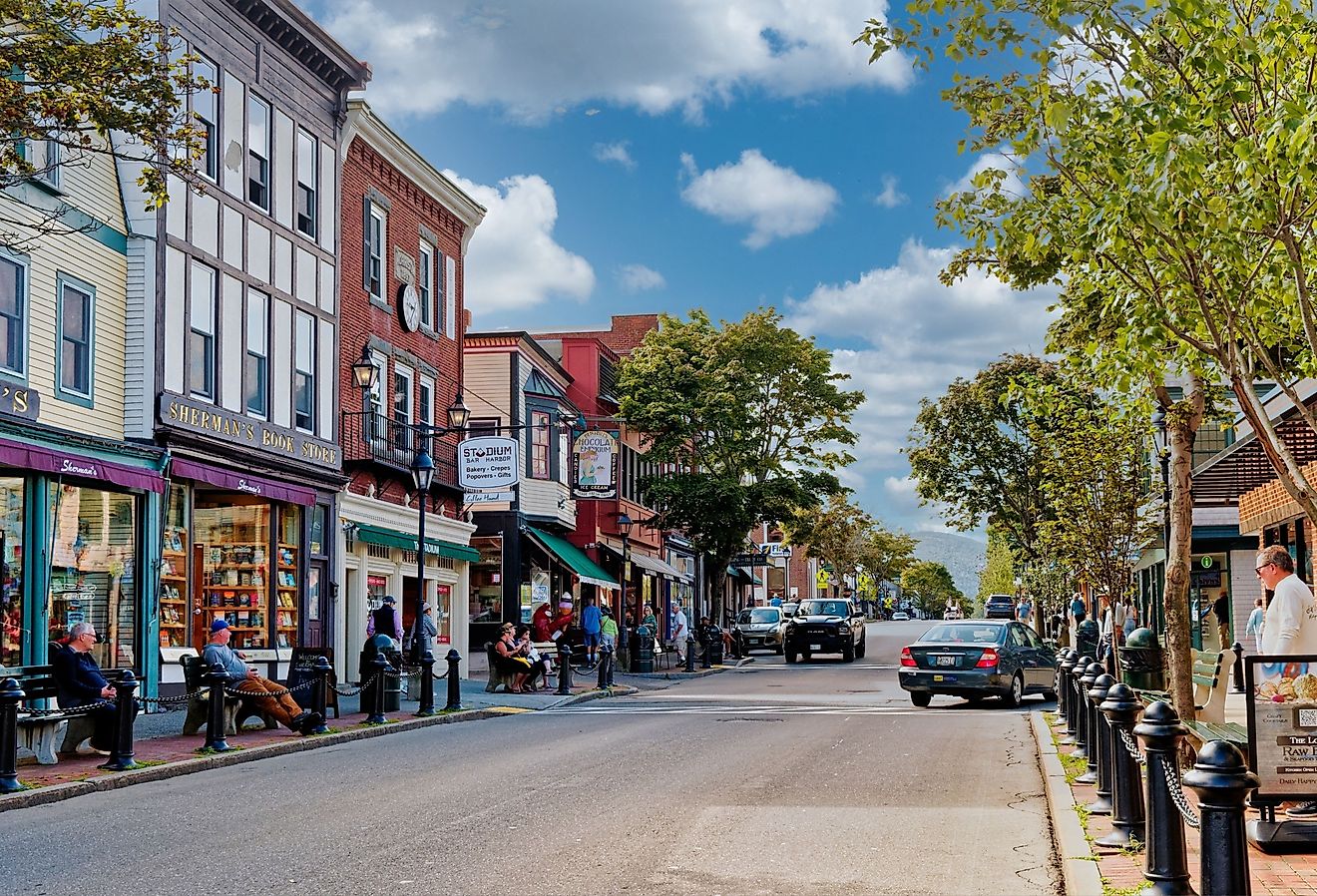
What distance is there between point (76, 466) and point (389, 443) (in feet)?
37.1

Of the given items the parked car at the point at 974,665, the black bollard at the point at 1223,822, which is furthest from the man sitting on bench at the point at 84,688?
the parked car at the point at 974,665

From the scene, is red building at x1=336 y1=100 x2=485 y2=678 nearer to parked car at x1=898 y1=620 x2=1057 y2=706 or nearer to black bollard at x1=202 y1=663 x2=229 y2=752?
parked car at x1=898 y1=620 x2=1057 y2=706

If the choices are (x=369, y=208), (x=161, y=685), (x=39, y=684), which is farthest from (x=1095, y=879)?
(x=369, y=208)

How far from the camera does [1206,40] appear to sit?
339 inches

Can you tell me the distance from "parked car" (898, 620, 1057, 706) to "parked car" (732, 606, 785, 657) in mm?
24157

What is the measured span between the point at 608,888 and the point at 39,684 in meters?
9.30

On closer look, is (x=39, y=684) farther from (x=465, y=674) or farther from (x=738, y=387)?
(x=738, y=387)

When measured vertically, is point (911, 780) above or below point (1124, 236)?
below

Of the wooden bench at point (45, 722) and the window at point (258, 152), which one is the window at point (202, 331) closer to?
the window at point (258, 152)

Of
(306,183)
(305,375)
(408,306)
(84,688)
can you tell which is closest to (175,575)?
(305,375)

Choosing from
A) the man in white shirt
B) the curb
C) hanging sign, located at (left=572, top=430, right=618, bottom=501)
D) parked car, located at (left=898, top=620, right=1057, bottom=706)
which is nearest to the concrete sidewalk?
the curb

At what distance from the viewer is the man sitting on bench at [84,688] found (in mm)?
14922

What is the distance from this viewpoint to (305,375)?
27875 mm

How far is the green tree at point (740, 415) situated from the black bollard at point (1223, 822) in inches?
1584
